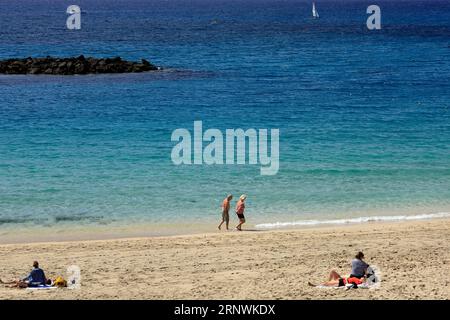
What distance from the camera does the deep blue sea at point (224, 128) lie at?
93.2 ft

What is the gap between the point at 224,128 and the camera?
41.5 metres

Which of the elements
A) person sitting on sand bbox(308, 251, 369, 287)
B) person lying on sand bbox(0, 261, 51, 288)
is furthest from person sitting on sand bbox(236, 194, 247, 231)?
person lying on sand bbox(0, 261, 51, 288)

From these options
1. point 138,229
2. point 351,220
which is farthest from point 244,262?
point 351,220

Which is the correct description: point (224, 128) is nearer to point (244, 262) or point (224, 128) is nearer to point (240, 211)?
point (240, 211)

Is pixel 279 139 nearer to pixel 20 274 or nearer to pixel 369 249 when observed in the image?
pixel 369 249

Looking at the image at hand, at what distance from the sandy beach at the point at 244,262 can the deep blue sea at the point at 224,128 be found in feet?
9.42

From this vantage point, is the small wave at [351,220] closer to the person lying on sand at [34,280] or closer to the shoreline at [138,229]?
the shoreline at [138,229]

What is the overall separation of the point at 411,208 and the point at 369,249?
6879 millimetres

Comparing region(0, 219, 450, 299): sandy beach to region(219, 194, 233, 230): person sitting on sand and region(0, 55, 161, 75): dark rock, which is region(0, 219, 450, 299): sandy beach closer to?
region(219, 194, 233, 230): person sitting on sand

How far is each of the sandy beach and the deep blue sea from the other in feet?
9.42

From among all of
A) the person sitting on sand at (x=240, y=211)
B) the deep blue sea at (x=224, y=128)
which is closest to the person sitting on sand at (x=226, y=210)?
the person sitting on sand at (x=240, y=211)

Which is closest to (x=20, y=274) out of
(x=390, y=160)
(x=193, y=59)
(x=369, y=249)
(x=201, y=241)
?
(x=201, y=241)

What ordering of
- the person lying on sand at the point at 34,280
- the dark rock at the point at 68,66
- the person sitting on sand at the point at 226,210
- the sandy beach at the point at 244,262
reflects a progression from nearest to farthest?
the sandy beach at the point at 244,262
the person lying on sand at the point at 34,280
the person sitting on sand at the point at 226,210
the dark rock at the point at 68,66

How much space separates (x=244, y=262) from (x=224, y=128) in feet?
69.2
